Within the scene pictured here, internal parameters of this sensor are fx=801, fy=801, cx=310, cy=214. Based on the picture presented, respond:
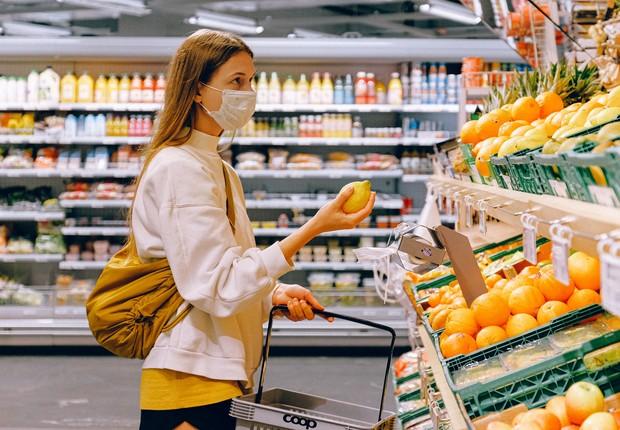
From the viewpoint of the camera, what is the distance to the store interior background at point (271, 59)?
19.7ft

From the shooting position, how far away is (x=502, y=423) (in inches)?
58.2

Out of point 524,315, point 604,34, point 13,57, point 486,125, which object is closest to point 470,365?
point 524,315

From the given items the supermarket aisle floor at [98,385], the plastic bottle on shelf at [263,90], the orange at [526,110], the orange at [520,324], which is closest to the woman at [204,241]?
the orange at [520,324]

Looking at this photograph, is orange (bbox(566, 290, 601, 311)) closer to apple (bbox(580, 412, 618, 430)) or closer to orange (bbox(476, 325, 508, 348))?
orange (bbox(476, 325, 508, 348))

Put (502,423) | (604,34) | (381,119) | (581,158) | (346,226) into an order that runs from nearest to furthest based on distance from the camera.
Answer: (581,158)
(502,423)
(346,226)
(604,34)
(381,119)

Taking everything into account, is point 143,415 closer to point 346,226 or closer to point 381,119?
point 346,226

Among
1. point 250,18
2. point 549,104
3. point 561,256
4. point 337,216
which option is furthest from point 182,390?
point 250,18

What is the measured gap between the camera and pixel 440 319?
2.21 meters

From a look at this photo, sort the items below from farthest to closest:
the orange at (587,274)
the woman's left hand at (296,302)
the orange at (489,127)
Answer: the orange at (489,127) < the woman's left hand at (296,302) < the orange at (587,274)

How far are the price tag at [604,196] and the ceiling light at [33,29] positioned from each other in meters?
6.37

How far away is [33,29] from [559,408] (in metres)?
6.45

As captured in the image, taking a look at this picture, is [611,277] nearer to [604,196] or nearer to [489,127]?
[604,196]

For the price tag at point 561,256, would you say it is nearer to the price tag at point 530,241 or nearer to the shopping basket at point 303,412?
the price tag at point 530,241

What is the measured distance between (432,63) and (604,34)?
4399 millimetres
